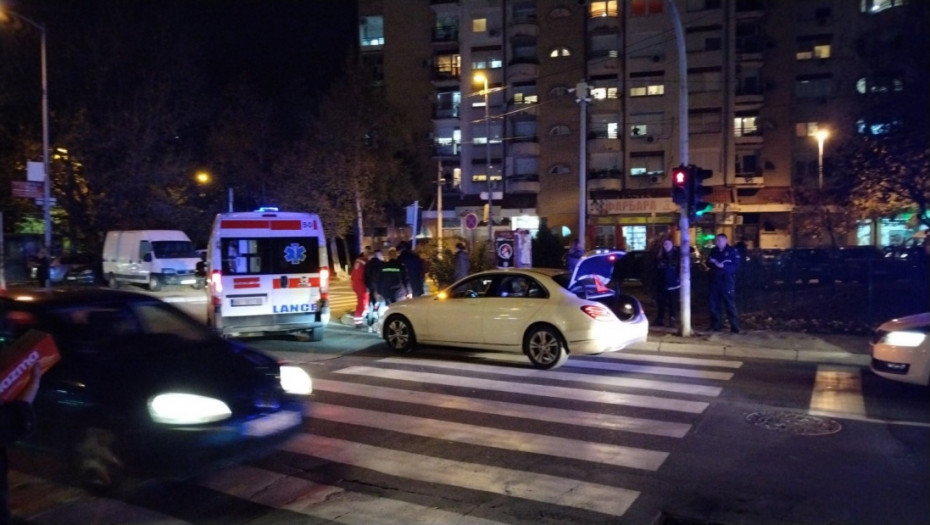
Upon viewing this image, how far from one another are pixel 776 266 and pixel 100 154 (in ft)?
85.9

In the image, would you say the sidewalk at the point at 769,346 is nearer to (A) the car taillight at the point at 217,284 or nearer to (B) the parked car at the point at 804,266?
(B) the parked car at the point at 804,266

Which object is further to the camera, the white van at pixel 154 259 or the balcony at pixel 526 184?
the balcony at pixel 526 184

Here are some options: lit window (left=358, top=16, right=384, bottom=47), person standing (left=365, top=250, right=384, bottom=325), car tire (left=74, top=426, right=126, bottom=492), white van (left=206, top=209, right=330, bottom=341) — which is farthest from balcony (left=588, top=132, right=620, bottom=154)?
car tire (left=74, top=426, right=126, bottom=492)

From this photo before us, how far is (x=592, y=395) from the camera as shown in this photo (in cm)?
928

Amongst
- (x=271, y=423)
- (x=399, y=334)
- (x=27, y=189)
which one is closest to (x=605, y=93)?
(x=27, y=189)

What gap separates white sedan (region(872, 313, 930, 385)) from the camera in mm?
8727

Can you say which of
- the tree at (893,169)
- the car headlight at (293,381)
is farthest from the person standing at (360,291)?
the tree at (893,169)

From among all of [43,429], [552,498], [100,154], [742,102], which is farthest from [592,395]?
[742,102]

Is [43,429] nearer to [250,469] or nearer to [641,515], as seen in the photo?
[250,469]

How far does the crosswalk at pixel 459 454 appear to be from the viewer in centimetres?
551

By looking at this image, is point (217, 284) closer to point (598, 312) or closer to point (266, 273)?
point (266, 273)

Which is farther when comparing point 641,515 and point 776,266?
point 776,266

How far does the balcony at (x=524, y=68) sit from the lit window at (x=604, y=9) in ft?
15.4

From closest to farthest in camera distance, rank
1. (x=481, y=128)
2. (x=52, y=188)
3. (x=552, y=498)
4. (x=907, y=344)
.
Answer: (x=552, y=498) → (x=907, y=344) → (x=52, y=188) → (x=481, y=128)
